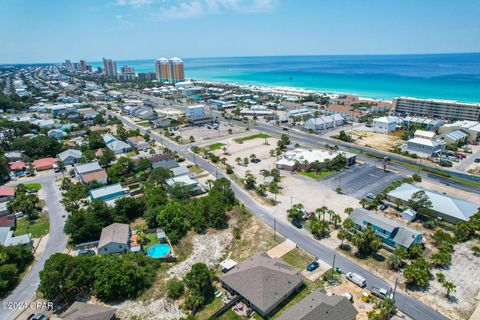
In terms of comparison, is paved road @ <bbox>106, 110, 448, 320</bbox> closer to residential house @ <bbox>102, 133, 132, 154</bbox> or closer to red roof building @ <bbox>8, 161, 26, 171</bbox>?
residential house @ <bbox>102, 133, 132, 154</bbox>

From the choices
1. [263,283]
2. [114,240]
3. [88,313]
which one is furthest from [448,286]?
[114,240]

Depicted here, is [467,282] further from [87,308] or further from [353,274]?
[87,308]

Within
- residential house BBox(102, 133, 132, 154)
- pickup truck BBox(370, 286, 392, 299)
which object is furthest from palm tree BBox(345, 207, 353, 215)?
residential house BBox(102, 133, 132, 154)

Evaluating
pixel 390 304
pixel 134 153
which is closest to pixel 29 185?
pixel 134 153

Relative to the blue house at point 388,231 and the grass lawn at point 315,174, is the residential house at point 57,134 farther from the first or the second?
the blue house at point 388,231

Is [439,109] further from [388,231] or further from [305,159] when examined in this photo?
[388,231]

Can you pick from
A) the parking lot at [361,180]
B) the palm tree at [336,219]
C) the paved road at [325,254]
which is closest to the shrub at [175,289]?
the paved road at [325,254]
